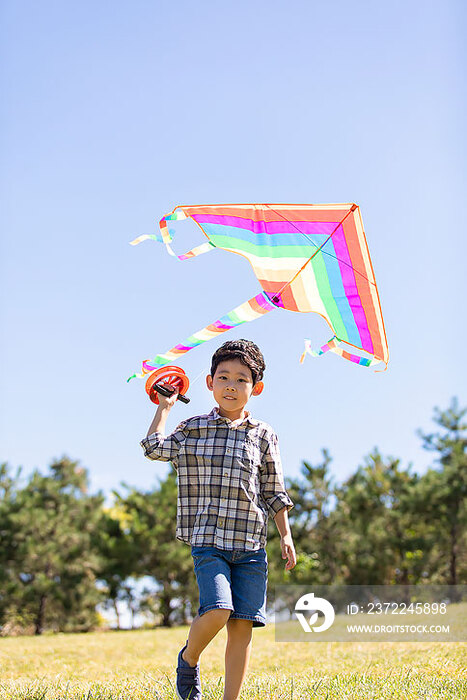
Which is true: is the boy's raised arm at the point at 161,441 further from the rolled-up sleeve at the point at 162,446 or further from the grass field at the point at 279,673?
the grass field at the point at 279,673

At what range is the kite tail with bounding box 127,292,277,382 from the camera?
2.88 meters

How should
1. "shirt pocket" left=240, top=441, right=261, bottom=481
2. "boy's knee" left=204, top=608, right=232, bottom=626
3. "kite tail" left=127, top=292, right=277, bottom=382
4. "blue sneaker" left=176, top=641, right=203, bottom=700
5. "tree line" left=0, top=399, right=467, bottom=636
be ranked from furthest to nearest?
"tree line" left=0, top=399, right=467, bottom=636, "kite tail" left=127, top=292, right=277, bottom=382, "shirt pocket" left=240, top=441, right=261, bottom=481, "blue sneaker" left=176, top=641, right=203, bottom=700, "boy's knee" left=204, top=608, right=232, bottom=626

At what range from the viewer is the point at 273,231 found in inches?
124

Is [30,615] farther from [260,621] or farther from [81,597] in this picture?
[260,621]

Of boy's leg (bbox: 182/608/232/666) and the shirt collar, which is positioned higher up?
the shirt collar

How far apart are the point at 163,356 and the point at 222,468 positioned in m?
0.69

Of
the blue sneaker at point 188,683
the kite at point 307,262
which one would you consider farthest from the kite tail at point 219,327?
the blue sneaker at point 188,683

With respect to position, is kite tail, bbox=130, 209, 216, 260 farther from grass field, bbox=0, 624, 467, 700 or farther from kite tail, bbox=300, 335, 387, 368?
grass field, bbox=0, 624, 467, 700

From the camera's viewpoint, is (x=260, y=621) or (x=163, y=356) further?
(x=163, y=356)

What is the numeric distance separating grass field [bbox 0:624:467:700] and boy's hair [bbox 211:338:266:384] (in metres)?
1.28

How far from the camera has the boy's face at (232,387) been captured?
257 centimetres

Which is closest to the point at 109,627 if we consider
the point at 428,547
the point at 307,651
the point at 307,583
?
the point at 307,583

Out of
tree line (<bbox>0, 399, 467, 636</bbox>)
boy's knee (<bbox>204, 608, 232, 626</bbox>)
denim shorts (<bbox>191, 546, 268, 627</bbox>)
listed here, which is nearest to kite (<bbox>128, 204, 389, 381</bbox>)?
denim shorts (<bbox>191, 546, 268, 627</bbox>)

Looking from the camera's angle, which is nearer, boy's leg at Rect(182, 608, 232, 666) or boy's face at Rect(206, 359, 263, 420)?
boy's leg at Rect(182, 608, 232, 666)
